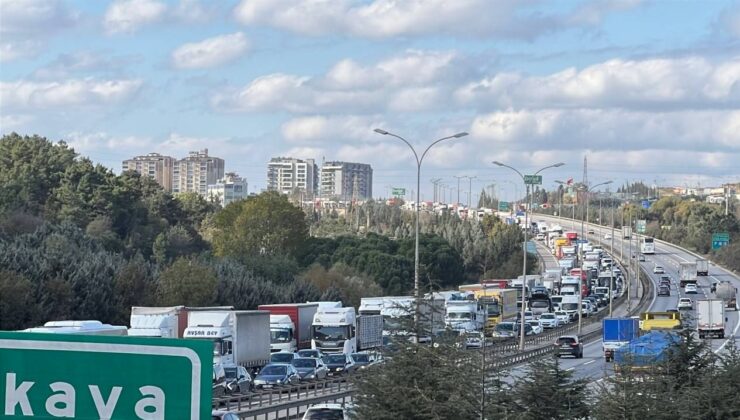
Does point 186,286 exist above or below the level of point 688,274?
below

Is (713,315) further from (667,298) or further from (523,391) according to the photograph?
(523,391)

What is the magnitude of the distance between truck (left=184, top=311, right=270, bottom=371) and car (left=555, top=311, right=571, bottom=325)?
4267 centimetres

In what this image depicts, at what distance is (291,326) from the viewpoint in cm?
5456

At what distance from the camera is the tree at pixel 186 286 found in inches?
2507

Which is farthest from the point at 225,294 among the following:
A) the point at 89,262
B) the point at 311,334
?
the point at 311,334

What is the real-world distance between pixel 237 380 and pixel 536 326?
40.7 metres

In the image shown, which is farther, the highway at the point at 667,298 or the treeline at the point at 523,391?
the highway at the point at 667,298

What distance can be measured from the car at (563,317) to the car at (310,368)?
41.6 m

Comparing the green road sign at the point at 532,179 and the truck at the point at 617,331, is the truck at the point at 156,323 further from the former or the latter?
the green road sign at the point at 532,179

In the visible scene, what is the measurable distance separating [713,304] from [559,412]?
55.5m

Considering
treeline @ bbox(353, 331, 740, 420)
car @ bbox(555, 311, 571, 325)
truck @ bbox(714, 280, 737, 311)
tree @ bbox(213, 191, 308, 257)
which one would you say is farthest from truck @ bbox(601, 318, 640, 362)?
tree @ bbox(213, 191, 308, 257)

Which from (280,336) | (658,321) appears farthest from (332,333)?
(658,321)

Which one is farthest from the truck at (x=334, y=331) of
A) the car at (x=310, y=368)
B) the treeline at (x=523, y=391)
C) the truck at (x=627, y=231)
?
the truck at (x=627, y=231)

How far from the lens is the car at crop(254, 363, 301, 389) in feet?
140
